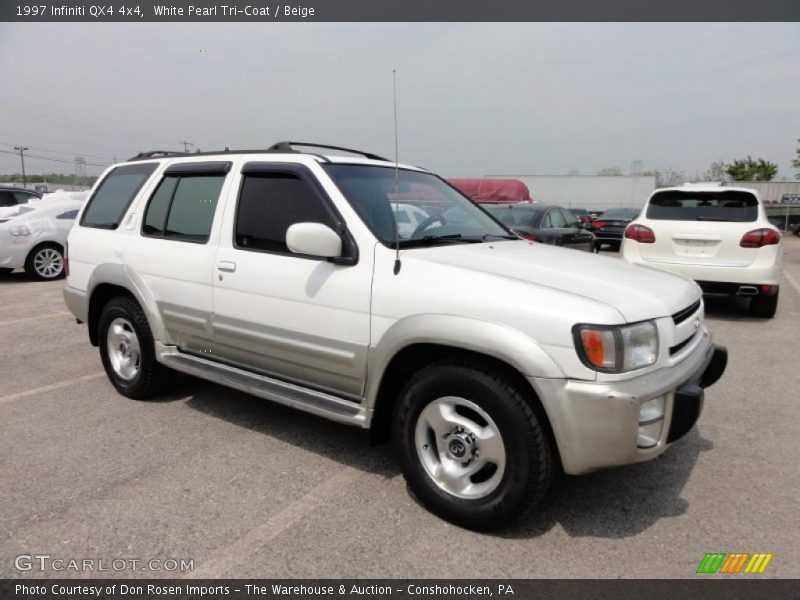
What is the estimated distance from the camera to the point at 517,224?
31.4 ft

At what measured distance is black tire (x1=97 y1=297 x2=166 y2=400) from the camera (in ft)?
14.2

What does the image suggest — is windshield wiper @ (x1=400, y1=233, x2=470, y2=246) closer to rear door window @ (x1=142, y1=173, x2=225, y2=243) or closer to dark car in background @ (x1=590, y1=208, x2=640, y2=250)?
rear door window @ (x1=142, y1=173, x2=225, y2=243)

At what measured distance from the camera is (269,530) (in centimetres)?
A: 284

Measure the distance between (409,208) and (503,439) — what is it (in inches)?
60.3

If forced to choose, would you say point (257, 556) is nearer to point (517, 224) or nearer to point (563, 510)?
point (563, 510)

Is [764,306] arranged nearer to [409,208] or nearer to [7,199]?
[409,208]

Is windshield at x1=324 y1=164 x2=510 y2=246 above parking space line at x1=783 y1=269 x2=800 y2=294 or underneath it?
above

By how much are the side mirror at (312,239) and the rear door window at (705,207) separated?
20.0ft

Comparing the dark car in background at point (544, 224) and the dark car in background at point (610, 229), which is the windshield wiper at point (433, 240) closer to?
the dark car in background at point (544, 224)

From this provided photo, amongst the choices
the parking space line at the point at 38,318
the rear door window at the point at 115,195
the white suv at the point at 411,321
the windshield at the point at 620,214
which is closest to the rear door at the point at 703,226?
the white suv at the point at 411,321

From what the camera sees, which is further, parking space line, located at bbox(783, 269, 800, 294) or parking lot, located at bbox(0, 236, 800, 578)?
parking space line, located at bbox(783, 269, 800, 294)
